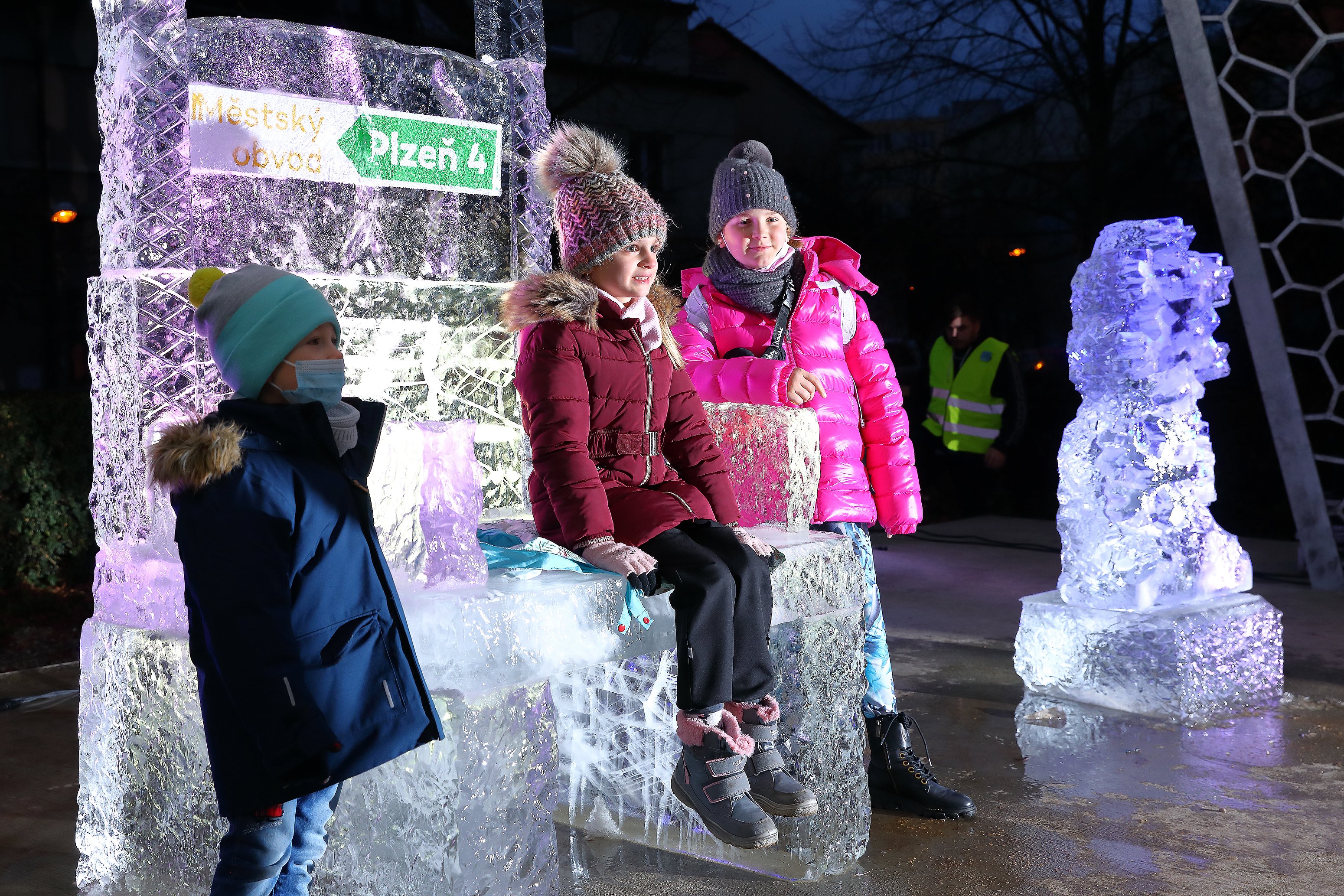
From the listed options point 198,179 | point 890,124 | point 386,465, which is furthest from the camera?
point 890,124

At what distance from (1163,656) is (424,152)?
284 centimetres

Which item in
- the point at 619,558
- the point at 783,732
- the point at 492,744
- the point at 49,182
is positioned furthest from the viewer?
the point at 49,182

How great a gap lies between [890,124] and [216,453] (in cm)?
1248

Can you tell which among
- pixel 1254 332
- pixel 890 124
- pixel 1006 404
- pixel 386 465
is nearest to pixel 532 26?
pixel 386 465

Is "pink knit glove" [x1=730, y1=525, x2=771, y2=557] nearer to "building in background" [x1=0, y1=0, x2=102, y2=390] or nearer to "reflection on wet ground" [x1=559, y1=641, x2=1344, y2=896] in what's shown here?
"reflection on wet ground" [x1=559, y1=641, x2=1344, y2=896]

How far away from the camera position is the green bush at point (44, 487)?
5.60 meters

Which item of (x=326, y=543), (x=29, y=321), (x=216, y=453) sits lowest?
(x=326, y=543)

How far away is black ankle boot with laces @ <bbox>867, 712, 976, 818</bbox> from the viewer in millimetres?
3092

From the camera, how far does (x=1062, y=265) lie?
11555 mm

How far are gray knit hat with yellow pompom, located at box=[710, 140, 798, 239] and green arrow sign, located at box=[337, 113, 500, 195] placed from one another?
645 millimetres

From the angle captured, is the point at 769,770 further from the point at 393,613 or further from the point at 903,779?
the point at 393,613

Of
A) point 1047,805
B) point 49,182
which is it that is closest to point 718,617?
point 1047,805

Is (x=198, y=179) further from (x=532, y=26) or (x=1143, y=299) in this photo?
(x=1143, y=299)

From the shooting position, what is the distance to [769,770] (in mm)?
2541
